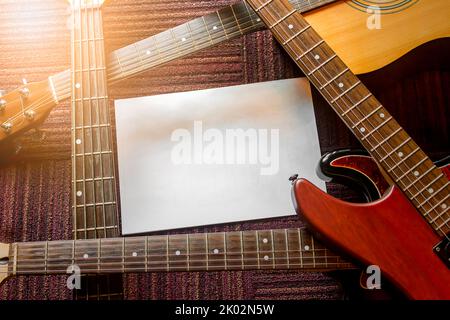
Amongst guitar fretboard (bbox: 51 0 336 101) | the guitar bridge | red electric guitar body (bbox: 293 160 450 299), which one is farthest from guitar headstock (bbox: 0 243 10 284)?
the guitar bridge

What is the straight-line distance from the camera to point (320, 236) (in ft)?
2.39

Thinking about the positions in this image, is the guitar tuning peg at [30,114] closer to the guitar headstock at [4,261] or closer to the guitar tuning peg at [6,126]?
the guitar tuning peg at [6,126]

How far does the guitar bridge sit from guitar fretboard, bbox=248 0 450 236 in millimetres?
14

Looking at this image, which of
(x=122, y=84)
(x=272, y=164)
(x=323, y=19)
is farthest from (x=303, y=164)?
(x=122, y=84)

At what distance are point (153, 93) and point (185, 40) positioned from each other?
16 cm

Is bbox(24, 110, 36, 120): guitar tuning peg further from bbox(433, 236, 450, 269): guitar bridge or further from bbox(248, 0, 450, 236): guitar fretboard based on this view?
bbox(433, 236, 450, 269): guitar bridge

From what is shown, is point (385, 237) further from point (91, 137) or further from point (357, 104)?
point (91, 137)

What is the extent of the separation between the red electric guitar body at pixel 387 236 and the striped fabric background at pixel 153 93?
0.71 ft

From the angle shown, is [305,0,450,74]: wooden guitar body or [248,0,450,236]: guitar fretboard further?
[305,0,450,74]: wooden guitar body

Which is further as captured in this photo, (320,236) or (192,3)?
(192,3)

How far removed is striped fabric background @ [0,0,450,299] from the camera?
931mm

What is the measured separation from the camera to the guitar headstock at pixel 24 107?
79 centimetres
